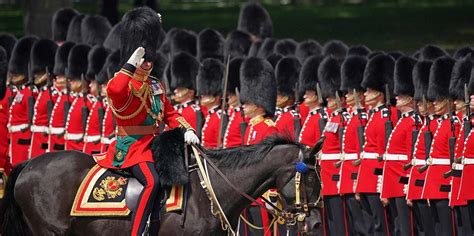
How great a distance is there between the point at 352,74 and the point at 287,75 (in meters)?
0.85

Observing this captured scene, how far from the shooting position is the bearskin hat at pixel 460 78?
39.0 feet

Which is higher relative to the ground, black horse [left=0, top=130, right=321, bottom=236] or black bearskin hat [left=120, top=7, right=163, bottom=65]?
black bearskin hat [left=120, top=7, right=163, bottom=65]

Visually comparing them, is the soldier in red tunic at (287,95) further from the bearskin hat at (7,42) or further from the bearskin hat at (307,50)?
the bearskin hat at (7,42)

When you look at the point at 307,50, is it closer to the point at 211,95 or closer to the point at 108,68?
the point at 108,68

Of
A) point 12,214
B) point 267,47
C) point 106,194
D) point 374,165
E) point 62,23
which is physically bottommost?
point 12,214

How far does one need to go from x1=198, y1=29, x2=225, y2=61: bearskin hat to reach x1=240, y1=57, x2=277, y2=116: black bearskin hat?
158 inches

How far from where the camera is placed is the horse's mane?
9.33m

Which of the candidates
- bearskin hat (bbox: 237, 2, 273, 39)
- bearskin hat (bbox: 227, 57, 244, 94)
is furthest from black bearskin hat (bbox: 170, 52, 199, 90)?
bearskin hat (bbox: 237, 2, 273, 39)

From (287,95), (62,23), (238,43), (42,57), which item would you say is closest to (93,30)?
(62,23)

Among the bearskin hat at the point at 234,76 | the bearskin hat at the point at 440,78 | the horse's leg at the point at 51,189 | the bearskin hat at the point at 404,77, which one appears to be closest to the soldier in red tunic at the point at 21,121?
the bearskin hat at the point at 234,76

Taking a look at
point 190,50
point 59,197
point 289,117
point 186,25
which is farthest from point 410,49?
point 59,197

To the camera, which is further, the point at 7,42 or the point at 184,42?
the point at 184,42

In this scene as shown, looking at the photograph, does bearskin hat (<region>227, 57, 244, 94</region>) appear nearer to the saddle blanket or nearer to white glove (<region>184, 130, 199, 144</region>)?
the saddle blanket

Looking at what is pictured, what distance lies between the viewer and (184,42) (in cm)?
1778
